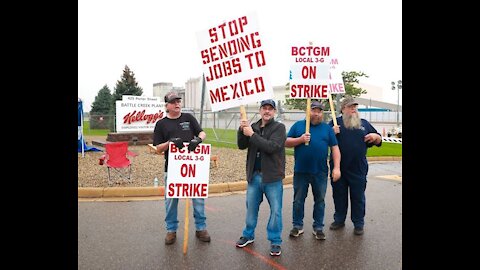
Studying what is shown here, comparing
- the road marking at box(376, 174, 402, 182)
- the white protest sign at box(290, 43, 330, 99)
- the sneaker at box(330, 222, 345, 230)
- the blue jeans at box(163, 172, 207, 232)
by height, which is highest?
the white protest sign at box(290, 43, 330, 99)

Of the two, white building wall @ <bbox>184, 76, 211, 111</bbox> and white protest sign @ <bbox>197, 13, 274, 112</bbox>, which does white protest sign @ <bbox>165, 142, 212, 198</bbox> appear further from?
white building wall @ <bbox>184, 76, 211, 111</bbox>

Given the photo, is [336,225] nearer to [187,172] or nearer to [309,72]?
[309,72]

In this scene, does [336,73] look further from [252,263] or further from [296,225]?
[252,263]

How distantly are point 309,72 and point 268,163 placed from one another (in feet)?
4.77

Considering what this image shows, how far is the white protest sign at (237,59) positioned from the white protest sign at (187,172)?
0.77 meters

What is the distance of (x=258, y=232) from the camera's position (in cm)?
517

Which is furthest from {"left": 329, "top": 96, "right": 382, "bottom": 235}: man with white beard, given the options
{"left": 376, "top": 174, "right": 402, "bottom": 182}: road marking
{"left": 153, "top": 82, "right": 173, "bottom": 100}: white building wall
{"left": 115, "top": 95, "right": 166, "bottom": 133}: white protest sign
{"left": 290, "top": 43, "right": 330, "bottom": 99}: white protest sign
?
{"left": 153, "top": 82, "right": 173, "bottom": 100}: white building wall

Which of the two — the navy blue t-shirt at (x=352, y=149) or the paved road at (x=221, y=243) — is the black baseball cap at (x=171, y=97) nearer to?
the paved road at (x=221, y=243)

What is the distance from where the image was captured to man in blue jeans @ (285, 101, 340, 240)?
4.85 metres

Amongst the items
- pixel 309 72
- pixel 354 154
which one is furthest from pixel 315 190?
pixel 309 72

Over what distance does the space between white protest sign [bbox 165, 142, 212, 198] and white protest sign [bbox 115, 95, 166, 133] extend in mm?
12024

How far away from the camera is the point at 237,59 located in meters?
4.26
